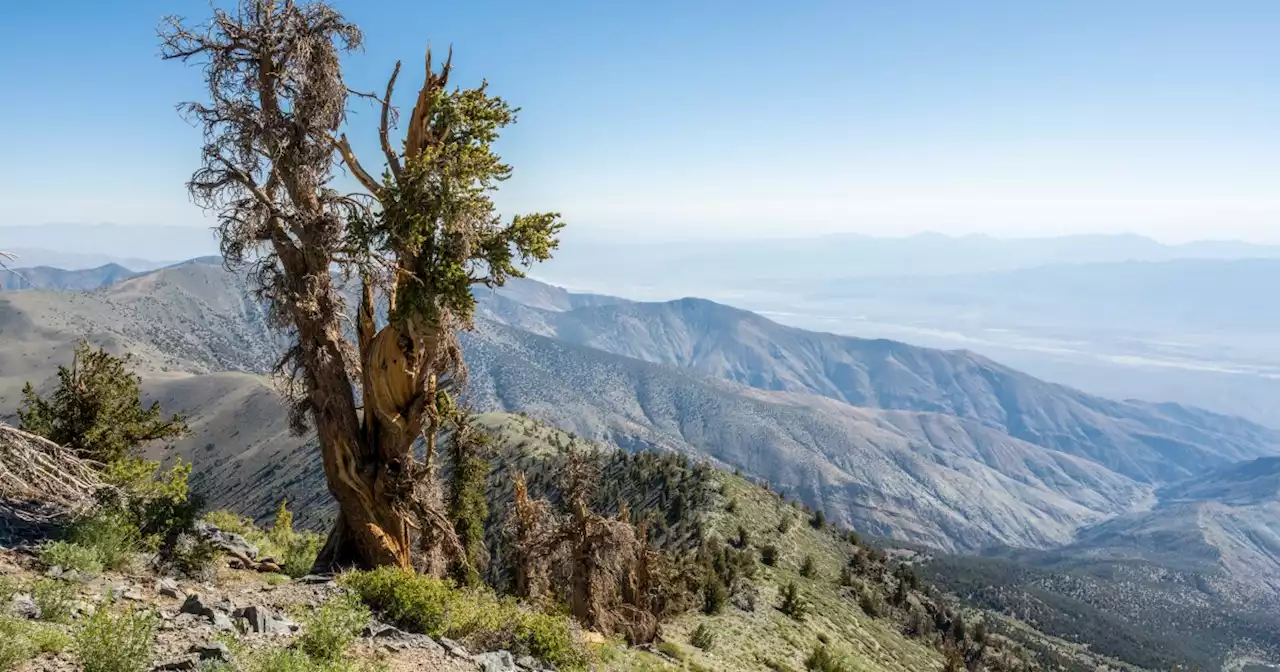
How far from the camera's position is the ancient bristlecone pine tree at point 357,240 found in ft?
43.3

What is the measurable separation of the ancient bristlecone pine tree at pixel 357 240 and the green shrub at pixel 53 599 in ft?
19.5

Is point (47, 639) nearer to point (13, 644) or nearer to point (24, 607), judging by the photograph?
point (13, 644)

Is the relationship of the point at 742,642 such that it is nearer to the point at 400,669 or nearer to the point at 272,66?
the point at 400,669

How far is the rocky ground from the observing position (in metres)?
8.12

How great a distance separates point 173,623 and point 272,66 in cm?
1046

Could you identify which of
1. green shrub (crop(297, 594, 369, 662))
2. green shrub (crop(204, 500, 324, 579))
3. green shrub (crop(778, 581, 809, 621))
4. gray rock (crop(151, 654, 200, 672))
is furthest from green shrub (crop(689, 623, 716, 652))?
gray rock (crop(151, 654, 200, 672))

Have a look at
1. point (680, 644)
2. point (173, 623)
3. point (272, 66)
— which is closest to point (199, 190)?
point (272, 66)

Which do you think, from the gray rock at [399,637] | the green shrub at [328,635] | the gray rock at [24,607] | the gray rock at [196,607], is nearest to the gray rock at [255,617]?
the gray rock at [196,607]

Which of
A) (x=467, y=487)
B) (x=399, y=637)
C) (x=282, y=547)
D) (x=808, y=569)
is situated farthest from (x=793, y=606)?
(x=399, y=637)

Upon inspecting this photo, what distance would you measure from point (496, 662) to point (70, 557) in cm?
670

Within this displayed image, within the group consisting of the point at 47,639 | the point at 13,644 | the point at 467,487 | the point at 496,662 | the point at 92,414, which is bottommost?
the point at 467,487

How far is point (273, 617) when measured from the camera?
9.91 meters

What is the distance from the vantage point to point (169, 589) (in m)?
10.8

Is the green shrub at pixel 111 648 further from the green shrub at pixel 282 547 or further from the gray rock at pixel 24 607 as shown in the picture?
the green shrub at pixel 282 547
